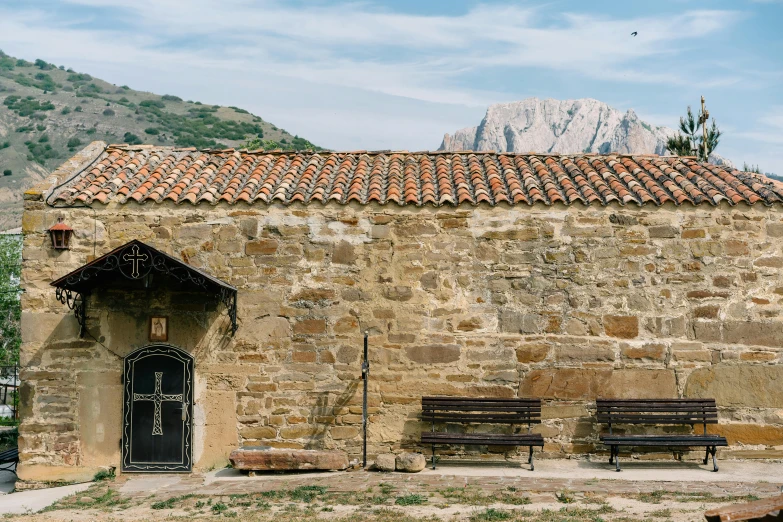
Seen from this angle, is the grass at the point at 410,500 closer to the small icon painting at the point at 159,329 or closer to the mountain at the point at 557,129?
the small icon painting at the point at 159,329

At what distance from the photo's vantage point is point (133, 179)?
10.4 meters

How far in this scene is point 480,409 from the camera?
30.9 feet

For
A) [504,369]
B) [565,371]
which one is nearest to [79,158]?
[504,369]

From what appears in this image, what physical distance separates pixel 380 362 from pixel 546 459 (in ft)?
7.83

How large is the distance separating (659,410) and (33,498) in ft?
24.1

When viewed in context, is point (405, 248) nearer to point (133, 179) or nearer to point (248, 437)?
point (248, 437)

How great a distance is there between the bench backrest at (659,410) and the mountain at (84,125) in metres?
37.6

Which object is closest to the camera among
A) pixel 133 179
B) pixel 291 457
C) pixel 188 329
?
pixel 291 457

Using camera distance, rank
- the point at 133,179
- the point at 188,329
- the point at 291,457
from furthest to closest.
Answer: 1. the point at 133,179
2. the point at 188,329
3. the point at 291,457

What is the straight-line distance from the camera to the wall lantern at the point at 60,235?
31.1 ft

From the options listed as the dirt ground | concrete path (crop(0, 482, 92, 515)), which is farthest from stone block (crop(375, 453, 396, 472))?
concrete path (crop(0, 482, 92, 515))

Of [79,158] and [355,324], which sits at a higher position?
[79,158]

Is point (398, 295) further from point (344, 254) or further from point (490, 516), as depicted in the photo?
point (490, 516)

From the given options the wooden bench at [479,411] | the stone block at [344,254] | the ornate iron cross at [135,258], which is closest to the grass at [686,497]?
the wooden bench at [479,411]
